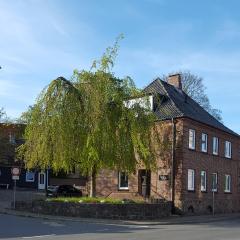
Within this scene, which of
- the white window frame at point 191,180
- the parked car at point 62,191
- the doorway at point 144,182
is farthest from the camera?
the parked car at point 62,191

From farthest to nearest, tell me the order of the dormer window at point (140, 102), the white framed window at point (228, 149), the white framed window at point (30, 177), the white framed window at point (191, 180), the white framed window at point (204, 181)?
the white framed window at point (30, 177) → the white framed window at point (228, 149) → the white framed window at point (204, 181) → the white framed window at point (191, 180) → the dormer window at point (140, 102)

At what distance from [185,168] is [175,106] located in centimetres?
465

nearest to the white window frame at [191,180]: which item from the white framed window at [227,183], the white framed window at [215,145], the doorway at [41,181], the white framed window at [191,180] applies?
the white framed window at [191,180]

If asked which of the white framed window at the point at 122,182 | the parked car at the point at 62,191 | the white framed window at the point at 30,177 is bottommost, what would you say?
the parked car at the point at 62,191

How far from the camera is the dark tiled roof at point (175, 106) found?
38.5 meters

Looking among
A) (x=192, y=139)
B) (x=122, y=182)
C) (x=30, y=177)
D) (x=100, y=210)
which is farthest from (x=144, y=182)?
(x=30, y=177)

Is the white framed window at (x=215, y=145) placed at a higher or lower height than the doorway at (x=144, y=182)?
higher

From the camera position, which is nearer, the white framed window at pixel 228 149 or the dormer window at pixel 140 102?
the dormer window at pixel 140 102

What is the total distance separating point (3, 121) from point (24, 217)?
22417 millimetres

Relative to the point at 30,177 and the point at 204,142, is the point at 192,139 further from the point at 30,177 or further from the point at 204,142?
the point at 30,177

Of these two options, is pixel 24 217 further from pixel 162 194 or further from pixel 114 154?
pixel 162 194

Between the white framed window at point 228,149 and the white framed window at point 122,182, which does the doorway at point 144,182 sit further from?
the white framed window at point 228,149

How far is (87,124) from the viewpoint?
32031 mm

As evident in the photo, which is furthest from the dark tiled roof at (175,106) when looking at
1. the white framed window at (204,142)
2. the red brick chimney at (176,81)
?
the red brick chimney at (176,81)
